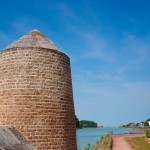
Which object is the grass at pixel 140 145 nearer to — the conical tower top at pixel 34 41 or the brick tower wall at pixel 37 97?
the brick tower wall at pixel 37 97

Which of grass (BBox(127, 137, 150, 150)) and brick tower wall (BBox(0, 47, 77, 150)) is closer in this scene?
brick tower wall (BBox(0, 47, 77, 150))

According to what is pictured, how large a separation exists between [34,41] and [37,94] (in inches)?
70.8

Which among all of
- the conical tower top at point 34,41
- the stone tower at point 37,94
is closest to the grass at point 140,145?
the stone tower at point 37,94

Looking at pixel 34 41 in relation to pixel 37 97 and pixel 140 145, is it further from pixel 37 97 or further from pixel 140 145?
pixel 140 145

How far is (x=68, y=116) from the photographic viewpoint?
8.66m

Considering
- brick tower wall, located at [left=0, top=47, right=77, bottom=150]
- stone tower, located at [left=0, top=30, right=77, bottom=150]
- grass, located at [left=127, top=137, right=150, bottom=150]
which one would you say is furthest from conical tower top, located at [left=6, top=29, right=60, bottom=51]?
grass, located at [left=127, top=137, right=150, bottom=150]

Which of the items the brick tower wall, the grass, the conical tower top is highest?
the conical tower top

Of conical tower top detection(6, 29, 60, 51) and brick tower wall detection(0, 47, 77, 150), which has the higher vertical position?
conical tower top detection(6, 29, 60, 51)

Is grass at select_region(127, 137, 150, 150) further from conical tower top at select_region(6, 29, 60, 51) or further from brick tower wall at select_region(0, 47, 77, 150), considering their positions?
conical tower top at select_region(6, 29, 60, 51)

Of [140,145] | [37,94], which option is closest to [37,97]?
[37,94]

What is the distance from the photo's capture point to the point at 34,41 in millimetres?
8859

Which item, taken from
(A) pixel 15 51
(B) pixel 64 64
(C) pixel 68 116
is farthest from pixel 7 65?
(C) pixel 68 116

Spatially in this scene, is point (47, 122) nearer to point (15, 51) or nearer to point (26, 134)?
point (26, 134)

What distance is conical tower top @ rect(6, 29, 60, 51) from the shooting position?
28.4 ft
